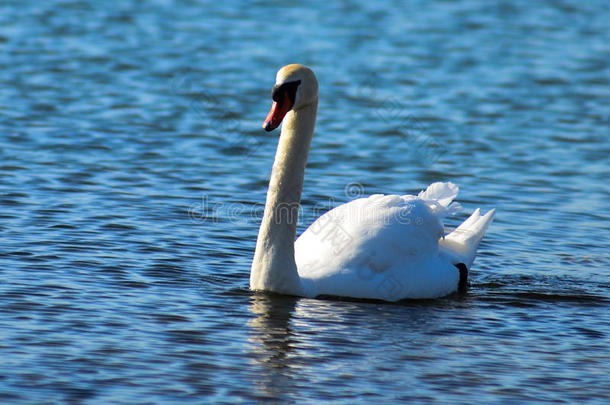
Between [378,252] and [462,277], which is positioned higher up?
[378,252]

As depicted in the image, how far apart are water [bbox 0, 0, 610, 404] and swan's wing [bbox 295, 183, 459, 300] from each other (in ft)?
0.55

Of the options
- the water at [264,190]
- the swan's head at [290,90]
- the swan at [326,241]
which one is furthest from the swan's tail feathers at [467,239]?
the swan's head at [290,90]

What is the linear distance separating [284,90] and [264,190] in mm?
4905

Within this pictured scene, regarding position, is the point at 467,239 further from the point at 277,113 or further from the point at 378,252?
the point at 277,113

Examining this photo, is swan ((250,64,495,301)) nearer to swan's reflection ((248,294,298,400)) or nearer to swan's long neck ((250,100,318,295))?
swan's long neck ((250,100,318,295))

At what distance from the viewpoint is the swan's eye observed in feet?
30.8

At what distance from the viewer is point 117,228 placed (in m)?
12.0

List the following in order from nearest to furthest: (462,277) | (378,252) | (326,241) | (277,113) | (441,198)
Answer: (277,113) < (378,252) < (326,241) < (462,277) < (441,198)

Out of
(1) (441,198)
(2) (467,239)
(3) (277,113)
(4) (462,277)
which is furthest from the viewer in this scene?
(2) (467,239)

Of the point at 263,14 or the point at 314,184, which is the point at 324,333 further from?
the point at 263,14

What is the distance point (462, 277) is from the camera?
1062 centimetres

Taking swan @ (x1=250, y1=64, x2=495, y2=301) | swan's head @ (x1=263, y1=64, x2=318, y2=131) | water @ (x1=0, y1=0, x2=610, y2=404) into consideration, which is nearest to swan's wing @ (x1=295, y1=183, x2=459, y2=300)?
swan @ (x1=250, y1=64, x2=495, y2=301)

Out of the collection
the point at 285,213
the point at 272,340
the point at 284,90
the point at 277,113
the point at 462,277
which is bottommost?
the point at 272,340

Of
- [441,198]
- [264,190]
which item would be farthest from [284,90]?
[264,190]
